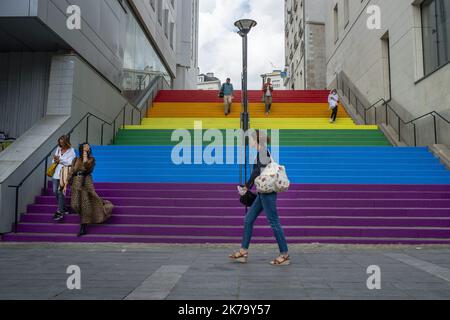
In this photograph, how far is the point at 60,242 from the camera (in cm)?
772

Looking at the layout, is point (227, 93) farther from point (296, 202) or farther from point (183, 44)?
point (183, 44)

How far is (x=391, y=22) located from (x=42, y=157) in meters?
13.4

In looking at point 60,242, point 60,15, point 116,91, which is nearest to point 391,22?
point 116,91

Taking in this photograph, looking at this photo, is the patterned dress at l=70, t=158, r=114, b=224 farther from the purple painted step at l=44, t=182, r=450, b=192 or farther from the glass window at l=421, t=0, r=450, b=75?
the glass window at l=421, t=0, r=450, b=75

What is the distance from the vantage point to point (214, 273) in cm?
505

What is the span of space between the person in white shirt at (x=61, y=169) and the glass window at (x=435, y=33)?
34.9ft

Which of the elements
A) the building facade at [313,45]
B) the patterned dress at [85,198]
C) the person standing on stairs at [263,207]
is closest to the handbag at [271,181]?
the person standing on stairs at [263,207]

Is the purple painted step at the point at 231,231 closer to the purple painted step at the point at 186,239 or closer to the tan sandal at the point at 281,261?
the purple painted step at the point at 186,239

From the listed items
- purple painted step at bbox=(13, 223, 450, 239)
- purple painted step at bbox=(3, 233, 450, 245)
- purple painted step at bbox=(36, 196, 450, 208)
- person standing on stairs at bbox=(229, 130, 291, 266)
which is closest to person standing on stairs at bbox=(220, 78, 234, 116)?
purple painted step at bbox=(36, 196, 450, 208)

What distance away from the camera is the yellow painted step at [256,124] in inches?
634

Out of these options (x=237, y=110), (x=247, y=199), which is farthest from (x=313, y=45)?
(x=247, y=199)

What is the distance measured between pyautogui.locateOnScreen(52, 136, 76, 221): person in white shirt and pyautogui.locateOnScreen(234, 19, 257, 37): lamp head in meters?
5.40

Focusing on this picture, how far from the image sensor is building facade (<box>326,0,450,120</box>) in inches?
476

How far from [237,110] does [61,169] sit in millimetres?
11691
